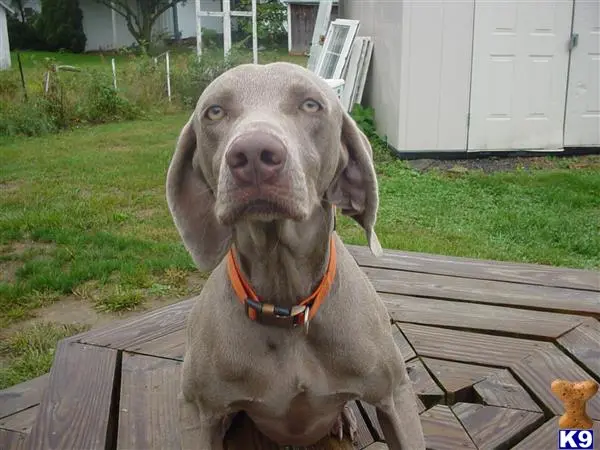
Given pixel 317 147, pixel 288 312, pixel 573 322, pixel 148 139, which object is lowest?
pixel 148 139

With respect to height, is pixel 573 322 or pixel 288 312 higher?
pixel 288 312

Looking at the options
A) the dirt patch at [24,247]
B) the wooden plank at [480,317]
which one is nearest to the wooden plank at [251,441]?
the wooden plank at [480,317]

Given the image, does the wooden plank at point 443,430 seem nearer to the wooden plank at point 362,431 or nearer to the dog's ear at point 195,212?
the wooden plank at point 362,431

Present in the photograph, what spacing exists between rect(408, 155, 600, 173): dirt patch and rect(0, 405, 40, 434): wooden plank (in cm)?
500

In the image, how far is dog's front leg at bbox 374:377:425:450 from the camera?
1590 millimetres

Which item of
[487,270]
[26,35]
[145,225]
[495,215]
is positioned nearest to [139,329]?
[487,270]

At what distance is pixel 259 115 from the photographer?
1361mm

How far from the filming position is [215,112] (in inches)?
57.8

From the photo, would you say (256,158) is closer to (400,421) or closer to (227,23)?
(400,421)

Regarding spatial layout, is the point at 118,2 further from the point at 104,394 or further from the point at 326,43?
the point at 104,394

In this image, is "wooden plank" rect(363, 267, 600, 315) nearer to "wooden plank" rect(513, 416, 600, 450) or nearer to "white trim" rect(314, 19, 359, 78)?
"wooden plank" rect(513, 416, 600, 450)

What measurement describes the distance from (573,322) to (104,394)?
143 cm

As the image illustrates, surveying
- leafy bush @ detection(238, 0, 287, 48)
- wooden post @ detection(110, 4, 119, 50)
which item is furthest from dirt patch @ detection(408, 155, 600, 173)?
wooden post @ detection(110, 4, 119, 50)

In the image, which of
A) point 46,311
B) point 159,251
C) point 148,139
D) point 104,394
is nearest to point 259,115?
point 104,394
